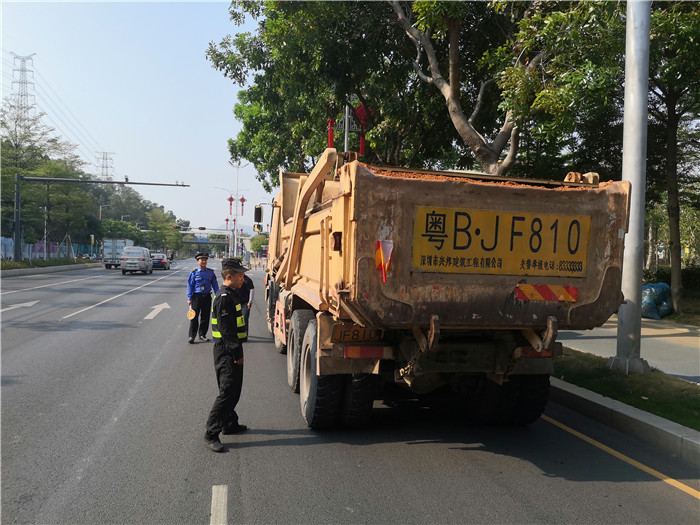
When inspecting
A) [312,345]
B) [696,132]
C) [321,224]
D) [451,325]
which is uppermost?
[696,132]

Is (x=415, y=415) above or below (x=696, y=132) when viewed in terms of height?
below

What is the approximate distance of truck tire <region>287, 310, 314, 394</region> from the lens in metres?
6.12

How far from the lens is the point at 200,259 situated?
9.70 metres

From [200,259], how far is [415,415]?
18.0ft

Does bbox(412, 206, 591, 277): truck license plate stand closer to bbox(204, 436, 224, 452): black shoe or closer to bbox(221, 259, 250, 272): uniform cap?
bbox(221, 259, 250, 272): uniform cap

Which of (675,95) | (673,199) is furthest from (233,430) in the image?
(675,95)

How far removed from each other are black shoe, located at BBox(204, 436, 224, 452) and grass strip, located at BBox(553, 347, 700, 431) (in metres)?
3.81

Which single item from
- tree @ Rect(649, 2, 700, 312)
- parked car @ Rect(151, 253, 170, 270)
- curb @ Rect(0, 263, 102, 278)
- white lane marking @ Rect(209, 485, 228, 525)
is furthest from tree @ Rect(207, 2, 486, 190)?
parked car @ Rect(151, 253, 170, 270)

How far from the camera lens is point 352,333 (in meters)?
4.65

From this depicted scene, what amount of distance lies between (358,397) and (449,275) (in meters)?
1.58

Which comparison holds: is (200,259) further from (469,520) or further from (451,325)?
(469,520)

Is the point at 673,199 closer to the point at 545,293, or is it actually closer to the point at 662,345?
the point at 662,345

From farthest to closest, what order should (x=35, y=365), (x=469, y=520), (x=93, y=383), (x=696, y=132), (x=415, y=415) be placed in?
1. (x=696, y=132)
2. (x=35, y=365)
3. (x=93, y=383)
4. (x=415, y=415)
5. (x=469, y=520)

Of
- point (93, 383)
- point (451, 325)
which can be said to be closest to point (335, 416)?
point (451, 325)
